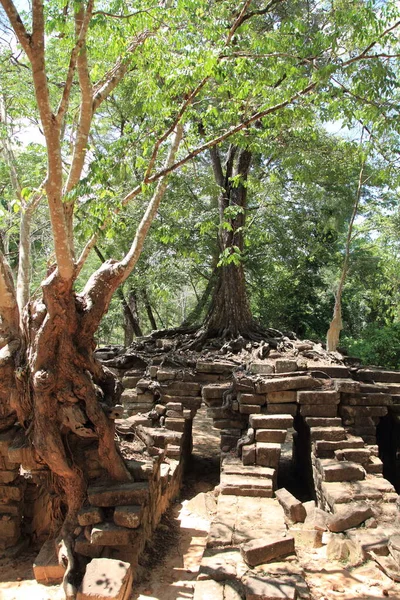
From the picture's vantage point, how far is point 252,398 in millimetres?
7027

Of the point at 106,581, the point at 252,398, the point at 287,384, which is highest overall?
the point at 287,384

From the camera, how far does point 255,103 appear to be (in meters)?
7.99

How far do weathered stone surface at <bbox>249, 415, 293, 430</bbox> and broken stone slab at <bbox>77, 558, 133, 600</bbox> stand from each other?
8.82 ft

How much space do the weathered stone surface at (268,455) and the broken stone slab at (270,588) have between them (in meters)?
2.37

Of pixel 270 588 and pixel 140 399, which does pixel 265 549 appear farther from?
pixel 140 399

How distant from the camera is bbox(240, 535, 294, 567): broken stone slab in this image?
4.12m

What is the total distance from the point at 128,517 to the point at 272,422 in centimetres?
255

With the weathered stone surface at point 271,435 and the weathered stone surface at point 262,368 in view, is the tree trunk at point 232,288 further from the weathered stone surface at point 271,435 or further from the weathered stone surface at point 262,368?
the weathered stone surface at point 271,435

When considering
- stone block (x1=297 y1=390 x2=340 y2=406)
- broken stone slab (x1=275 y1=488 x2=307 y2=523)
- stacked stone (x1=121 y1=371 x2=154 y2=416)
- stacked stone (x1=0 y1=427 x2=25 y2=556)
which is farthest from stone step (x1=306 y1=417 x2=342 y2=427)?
stacked stone (x1=0 y1=427 x2=25 y2=556)

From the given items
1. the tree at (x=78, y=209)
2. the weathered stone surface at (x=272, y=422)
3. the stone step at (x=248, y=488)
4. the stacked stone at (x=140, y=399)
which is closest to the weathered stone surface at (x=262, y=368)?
the weathered stone surface at (x=272, y=422)

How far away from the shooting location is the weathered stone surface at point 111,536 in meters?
4.59

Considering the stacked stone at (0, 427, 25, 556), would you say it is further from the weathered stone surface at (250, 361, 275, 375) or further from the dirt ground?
Result: the weathered stone surface at (250, 361, 275, 375)

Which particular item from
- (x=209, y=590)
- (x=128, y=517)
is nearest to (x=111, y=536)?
(x=128, y=517)

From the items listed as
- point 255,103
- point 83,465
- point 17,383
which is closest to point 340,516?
point 83,465
